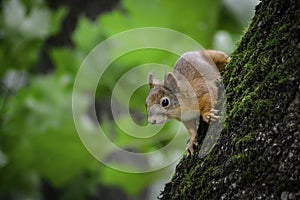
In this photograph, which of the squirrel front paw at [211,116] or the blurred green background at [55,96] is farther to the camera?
the blurred green background at [55,96]

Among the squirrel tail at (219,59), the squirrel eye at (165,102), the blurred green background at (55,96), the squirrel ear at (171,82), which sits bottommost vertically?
the squirrel eye at (165,102)

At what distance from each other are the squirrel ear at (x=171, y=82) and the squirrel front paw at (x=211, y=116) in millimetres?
150

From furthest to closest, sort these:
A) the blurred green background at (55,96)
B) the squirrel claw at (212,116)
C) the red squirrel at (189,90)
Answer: the blurred green background at (55,96), the red squirrel at (189,90), the squirrel claw at (212,116)

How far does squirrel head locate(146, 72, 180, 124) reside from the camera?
1764 mm

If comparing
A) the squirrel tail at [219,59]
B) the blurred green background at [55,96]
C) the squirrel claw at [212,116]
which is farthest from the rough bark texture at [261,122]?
the blurred green background at [55,96]

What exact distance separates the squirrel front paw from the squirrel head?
0.14 meters

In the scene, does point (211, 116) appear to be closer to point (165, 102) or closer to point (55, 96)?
point (165, 102)

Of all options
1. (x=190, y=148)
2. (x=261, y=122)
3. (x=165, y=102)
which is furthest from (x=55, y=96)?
(x=261, y=122)

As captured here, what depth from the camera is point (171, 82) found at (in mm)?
1761

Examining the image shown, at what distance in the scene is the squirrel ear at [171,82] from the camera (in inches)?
69.0

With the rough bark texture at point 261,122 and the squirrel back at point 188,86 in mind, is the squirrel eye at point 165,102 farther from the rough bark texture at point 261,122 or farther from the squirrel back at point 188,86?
the rough bark texture at point 261,122

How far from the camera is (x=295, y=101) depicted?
4.27 ft

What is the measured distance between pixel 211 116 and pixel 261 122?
240mm

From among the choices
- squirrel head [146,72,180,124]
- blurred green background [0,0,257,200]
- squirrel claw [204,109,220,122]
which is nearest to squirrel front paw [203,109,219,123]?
squirrel claw [204,109,220,122]
